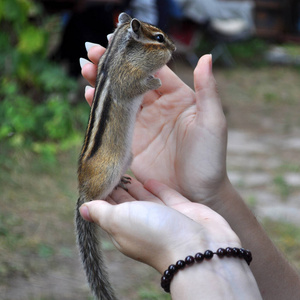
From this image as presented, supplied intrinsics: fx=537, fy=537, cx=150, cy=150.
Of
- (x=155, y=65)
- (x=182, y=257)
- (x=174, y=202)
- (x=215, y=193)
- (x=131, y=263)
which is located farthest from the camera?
(x=131, y=263)

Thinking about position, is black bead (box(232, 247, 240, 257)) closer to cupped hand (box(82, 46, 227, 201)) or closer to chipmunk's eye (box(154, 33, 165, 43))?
cupped hand (box(82, 46, 227, 201))

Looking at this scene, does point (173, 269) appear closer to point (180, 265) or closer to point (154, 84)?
point (180, 265)

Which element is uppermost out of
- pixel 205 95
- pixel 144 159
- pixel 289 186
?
pixel 205 95

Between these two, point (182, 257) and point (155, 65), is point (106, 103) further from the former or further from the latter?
point (182, 257)

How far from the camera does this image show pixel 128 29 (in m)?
2.07

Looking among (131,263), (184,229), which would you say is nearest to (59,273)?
(131,263)

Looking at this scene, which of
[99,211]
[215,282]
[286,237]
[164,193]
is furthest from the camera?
[286,237]

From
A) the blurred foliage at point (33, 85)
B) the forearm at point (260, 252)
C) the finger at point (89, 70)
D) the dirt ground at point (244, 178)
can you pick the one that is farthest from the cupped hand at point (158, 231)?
the blurred foliage at point (33, 85)

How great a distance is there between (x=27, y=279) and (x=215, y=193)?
161 cm

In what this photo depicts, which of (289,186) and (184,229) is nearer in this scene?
(184,229)

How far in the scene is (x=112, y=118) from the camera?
2.00m

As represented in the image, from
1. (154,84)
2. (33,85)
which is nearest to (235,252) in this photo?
(154,84)

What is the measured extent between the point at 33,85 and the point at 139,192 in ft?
13.2

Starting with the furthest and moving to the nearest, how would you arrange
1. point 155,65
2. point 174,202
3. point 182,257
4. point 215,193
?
point 155,65 → point 215,193 → point 174,202 → point 182,257
